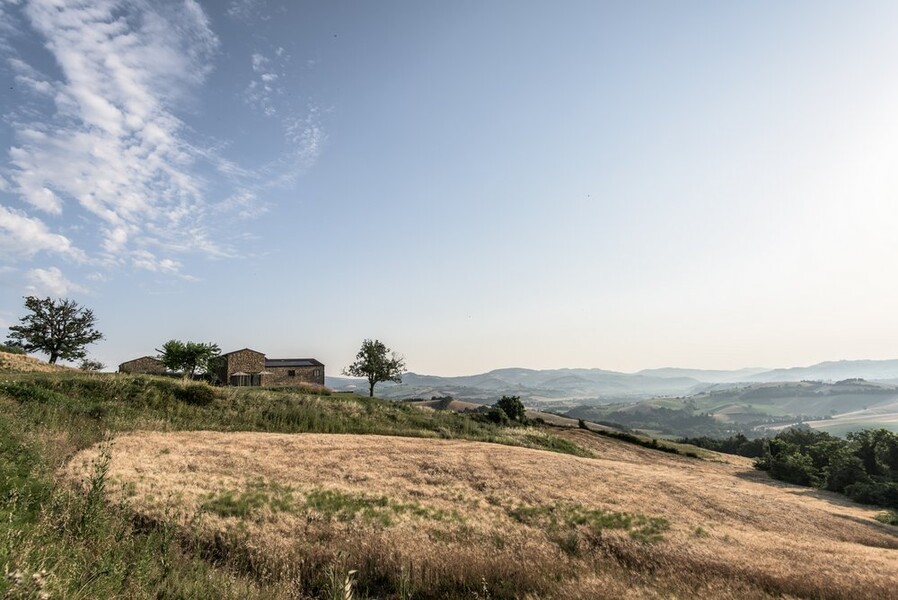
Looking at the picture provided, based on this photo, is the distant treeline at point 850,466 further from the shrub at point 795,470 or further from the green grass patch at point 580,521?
the green grass patch at point 580,521

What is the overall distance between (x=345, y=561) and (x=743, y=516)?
69.1 feet

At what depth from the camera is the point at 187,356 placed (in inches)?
2420

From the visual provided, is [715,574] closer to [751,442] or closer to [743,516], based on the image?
[743,516]

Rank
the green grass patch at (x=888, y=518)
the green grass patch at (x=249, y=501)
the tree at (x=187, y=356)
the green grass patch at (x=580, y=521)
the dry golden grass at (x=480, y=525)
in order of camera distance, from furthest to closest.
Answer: the tree at (x=187, y=356)
the green grass patch at (x=888, y=518)
the green grass patch at (x=580, y=521)
the green grass patch at (x=249, y=501)
the dry golden grass at (x=480, y=525)

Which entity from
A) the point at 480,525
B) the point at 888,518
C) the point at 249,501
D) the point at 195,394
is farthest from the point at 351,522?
the point at 888,518

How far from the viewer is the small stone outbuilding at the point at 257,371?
79.8 m

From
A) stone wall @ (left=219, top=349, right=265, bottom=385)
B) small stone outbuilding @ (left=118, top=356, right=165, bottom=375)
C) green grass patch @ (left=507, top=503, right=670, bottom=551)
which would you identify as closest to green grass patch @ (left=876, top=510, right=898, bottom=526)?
green grass patch @ (left=507, top=503, right=670, bottom=551)

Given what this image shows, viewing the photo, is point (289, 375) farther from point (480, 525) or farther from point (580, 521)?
point (580, 521)

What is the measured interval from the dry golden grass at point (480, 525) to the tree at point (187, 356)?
39.9 meters

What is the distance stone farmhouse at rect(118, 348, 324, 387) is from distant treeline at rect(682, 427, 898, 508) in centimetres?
7012

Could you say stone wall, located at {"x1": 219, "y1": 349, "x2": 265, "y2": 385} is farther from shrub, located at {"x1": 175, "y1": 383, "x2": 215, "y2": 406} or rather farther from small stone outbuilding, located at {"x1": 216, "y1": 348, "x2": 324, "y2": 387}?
shrub, located at {"x1": 175, "y1": 383, "x2": 215, "y2": 406}

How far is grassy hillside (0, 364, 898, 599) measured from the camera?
325 inches

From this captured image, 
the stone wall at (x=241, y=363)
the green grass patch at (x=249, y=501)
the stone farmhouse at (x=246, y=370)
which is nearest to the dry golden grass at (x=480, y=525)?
the green grass patch at (x=249, y=501)

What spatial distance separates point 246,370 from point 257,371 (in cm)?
211
